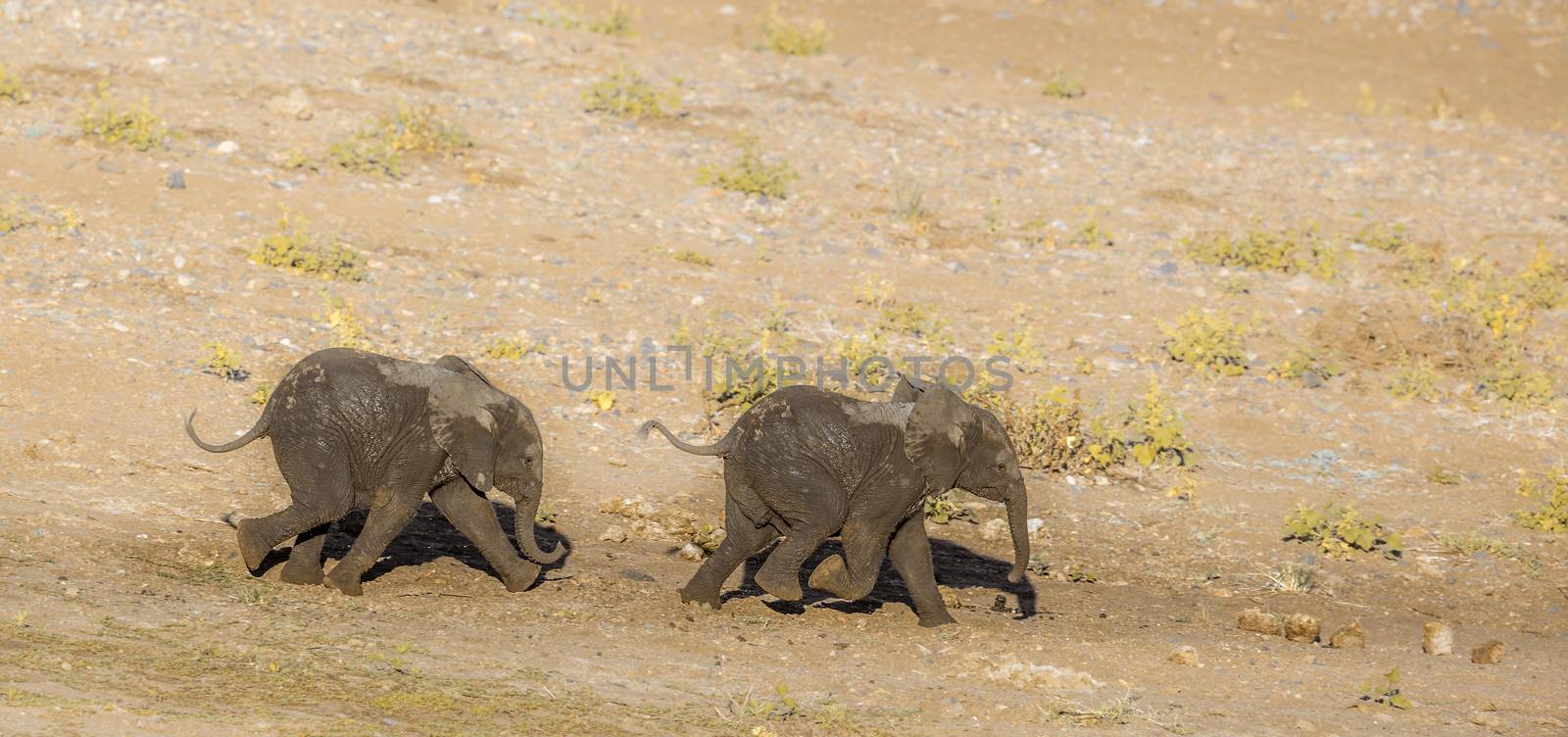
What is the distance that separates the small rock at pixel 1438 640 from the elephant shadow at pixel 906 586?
2.15 meters

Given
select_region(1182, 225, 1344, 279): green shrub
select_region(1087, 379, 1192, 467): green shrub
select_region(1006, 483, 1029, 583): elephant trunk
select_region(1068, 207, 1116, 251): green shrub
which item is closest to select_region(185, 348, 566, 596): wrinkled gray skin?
select_region(1006, 483, 1029, 583): elephant trunk

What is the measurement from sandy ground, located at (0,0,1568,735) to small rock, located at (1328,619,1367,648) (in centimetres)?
29

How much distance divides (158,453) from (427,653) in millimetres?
3500

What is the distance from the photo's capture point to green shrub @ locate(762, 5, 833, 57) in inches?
850

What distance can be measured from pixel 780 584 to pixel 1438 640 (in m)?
3.67

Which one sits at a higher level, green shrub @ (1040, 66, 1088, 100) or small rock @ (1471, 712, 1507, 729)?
green shrub @ (1040, 66, 1088, 100)

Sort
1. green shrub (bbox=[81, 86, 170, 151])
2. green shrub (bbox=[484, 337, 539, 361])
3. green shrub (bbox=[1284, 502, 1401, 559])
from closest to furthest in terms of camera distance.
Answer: green shrub (bbox=[1284, 502, 1401, 559]) < green shrub (bbox=[484, 337, 539, 361]) < green shrub (bbox=[81, 86, 170, 151])

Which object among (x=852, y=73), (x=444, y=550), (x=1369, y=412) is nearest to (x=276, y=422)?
(x=444, y=550)

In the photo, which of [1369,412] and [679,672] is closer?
[679,672]

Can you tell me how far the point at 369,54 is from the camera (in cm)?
1859

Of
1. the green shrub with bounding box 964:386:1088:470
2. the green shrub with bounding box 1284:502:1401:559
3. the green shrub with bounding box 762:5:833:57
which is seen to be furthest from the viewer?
the green shrub with bounding box 762:5:833:57

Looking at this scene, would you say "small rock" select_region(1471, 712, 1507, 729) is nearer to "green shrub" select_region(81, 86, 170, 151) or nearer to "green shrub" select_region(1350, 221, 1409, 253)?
"green shrub" select_region(1350, 221, 1409, 253)

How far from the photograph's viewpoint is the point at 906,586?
9.64 m

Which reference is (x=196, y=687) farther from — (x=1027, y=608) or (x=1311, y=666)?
(x=1311, y=666)
